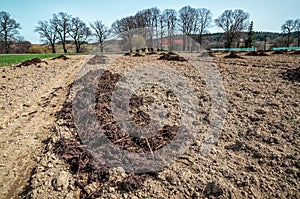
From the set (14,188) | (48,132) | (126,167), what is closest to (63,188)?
(14,188)

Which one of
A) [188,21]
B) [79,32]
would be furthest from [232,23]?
[79,32]

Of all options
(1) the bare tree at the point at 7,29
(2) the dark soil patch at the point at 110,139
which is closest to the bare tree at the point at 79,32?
(1) the bare tree at the point at 7,29

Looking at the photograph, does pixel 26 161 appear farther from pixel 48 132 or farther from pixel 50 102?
pixel 50 102

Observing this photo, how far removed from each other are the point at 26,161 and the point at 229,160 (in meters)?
3.25

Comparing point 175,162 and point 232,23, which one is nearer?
point 175,162

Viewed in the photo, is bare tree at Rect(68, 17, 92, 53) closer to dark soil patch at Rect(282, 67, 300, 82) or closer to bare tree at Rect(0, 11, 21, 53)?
bare tree at Rect(0, 11, 21, 53)

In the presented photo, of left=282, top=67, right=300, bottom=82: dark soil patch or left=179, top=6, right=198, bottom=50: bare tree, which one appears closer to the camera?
left=282, top=67, right=300, bottom=82: dark soil patch

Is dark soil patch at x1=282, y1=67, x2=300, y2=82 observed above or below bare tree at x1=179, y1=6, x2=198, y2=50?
below

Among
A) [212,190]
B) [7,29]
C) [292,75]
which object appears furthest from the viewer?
[7,29]

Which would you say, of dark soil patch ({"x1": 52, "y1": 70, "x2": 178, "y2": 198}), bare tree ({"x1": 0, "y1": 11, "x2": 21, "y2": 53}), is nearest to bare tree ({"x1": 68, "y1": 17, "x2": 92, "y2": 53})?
bare tree ({"x1": 0, "y1": 11, "x2": 21, "y2": 53})

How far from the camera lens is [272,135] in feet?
11.0

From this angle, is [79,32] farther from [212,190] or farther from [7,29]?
[212,190]

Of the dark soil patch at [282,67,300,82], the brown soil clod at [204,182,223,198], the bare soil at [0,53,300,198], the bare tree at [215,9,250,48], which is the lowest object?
the brown soil clod at [204,182,223,198]

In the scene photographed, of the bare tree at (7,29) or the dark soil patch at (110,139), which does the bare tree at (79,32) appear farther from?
the dark soil patch at (110,139)
